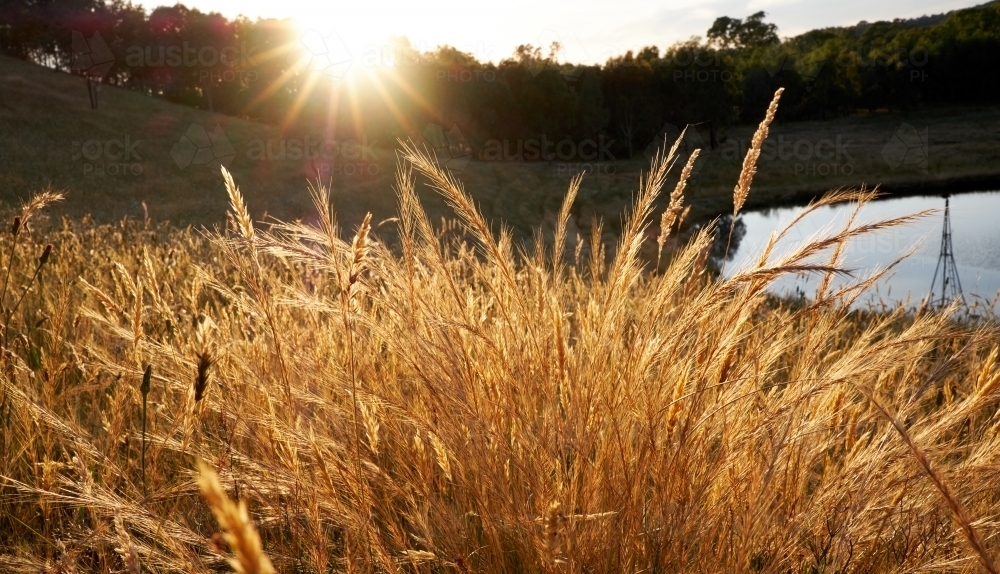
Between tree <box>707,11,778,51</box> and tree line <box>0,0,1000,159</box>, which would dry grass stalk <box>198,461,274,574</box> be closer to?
tree line <box>0,0,1000,159</box>

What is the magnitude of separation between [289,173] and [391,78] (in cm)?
1184

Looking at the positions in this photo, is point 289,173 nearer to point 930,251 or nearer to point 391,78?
point 391,78

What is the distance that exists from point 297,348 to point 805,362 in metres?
1.28

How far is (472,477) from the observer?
140 cm

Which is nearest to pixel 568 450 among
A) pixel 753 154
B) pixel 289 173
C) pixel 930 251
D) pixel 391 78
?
pixel 753 154

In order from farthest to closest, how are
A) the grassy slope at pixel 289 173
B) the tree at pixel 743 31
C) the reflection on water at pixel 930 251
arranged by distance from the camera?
the tree at pixel 743 31 < the grassy slope at pixel 289 173 < the reflection on water at pixel 930 251

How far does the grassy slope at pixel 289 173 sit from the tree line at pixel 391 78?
97.7 inches

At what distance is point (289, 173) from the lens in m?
25.9

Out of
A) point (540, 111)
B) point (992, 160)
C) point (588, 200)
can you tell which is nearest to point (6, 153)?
point (588, 200)

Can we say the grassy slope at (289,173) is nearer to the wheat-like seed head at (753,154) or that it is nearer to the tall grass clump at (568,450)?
the wheat-like seed head at (753,154)

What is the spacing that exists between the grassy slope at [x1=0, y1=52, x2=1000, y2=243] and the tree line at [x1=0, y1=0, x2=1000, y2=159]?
248 centimetres

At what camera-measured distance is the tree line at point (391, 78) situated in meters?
34.8

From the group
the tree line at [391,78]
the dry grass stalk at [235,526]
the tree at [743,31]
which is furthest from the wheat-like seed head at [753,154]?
the tree at [743,31]

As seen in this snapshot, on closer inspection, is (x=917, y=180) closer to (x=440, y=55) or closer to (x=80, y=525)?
(x=440, y=55)
